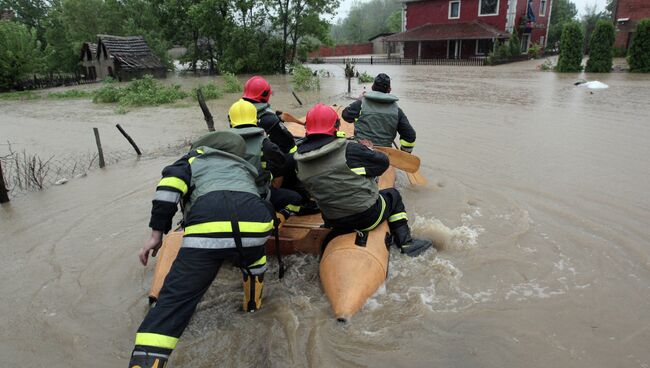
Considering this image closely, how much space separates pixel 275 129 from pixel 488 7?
3407cm

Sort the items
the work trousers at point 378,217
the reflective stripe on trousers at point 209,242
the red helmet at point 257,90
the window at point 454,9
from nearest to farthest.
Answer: the reflective stripe on trousers at point 209,242 < the work trousers at point 378,217 < the red helmet at point 257,90 < the window at point 454,9

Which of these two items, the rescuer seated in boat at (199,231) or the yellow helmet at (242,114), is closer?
the rescuer seated in boat at (199,231)

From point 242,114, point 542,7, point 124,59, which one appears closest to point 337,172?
point 242,114

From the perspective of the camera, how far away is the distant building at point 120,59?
88.3 ft

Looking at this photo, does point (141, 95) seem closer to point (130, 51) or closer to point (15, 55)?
point (15, 55)

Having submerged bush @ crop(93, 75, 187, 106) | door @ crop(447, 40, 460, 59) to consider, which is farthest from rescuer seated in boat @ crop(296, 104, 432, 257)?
door @ crop(447, 40, 460, 59)

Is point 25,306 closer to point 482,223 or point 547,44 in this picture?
point 482,223

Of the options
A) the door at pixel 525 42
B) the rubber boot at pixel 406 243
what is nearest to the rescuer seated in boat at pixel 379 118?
the rubber boot at pixel 406 243

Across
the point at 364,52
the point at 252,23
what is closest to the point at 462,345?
the point at 252,23

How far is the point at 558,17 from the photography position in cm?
4784

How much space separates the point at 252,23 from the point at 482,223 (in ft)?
88.9

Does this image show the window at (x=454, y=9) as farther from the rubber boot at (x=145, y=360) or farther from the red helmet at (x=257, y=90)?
the rubber boot at (x=145, y=360)

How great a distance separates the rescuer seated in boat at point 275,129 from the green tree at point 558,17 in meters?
36.4

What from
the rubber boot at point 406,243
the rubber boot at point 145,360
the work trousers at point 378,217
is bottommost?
the rubber boot at point 406,243
